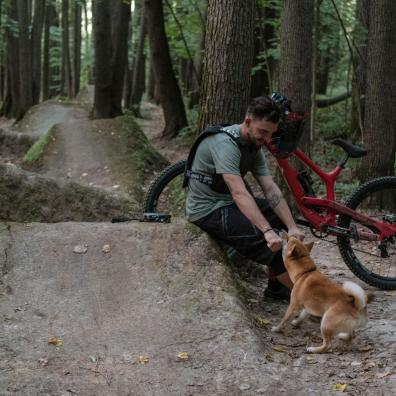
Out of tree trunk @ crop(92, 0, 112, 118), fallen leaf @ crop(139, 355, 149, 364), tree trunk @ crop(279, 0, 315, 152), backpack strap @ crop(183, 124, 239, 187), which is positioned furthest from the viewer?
tree trunk @ crop(92, 0, 112, 118)

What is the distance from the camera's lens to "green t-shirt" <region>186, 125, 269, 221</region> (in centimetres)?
504

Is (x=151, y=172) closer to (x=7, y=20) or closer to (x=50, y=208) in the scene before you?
(x=50, y=208)

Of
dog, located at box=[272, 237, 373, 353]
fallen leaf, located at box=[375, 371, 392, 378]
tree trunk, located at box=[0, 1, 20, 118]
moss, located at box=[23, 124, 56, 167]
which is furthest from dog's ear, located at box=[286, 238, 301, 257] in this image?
tree trunk, located at box=[0, 1, 20, 118]

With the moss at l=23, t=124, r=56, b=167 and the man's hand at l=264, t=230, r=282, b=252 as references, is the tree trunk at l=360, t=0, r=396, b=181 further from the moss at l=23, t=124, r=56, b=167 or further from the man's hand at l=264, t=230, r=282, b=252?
the moss at l=23, t=124, r=56, b=167

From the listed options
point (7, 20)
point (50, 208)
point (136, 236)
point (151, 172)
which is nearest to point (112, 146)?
point (151, 172)

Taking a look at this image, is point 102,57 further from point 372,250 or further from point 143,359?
point 143,359

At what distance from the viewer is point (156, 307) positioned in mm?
4875

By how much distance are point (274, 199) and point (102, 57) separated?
34.2ft

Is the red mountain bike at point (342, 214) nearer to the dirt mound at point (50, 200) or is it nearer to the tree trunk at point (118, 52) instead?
the dirt mound at point (50, 200)

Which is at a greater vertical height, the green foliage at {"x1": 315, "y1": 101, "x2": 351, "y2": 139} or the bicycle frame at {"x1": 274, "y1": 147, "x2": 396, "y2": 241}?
the green foliage at {"x1": 315, "y1": 101, "x2": 351, "y2": 139}

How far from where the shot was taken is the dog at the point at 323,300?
4273 millimetres

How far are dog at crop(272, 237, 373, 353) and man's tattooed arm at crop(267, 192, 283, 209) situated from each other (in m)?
0.62

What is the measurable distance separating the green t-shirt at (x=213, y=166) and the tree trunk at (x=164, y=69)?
10.1m

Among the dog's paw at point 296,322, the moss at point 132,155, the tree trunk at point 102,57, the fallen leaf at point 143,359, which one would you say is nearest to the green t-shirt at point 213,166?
the dog's paw at point 296,322
